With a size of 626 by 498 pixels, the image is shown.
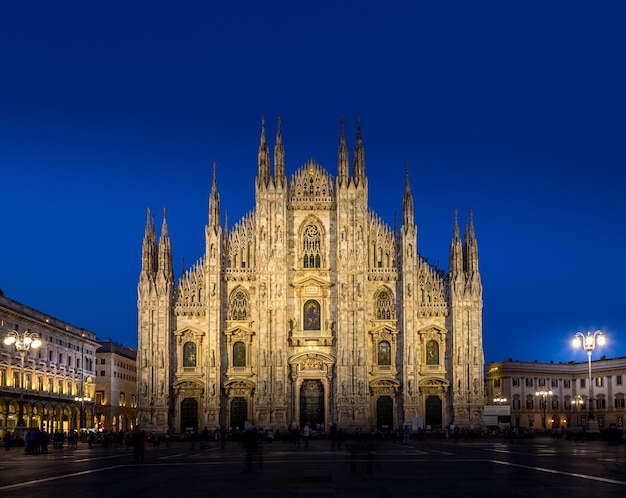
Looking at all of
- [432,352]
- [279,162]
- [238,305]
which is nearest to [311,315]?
[238,305]

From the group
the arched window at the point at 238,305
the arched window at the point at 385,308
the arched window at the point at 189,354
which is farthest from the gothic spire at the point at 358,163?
the arched window at the point at 189,354

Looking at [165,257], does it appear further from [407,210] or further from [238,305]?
[407,210]

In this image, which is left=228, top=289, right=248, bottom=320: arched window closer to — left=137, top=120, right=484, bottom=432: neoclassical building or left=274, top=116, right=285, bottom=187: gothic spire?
left=137, top=120, right=484, bottom=432: neoclassical building

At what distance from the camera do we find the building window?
75.8 meters

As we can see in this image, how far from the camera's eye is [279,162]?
76562mm

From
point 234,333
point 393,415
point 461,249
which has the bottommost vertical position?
point 393,415

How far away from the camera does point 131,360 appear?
134 meters

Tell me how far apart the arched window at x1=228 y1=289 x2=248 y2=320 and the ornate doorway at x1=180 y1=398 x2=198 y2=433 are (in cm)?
799

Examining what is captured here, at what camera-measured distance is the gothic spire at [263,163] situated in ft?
250

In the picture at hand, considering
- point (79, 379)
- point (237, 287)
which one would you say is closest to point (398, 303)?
point (237, 287)

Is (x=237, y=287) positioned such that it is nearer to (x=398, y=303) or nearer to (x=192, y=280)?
(x=192, y=280)

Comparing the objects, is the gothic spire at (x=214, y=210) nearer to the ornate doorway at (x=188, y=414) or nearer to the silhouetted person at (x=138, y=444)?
the ornate doorway at (x=188, y=414)

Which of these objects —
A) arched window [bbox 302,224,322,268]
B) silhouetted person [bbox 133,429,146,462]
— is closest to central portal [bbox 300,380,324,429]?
arched window [bbox 302,224,322,268]

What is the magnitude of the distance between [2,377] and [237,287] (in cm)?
2071
